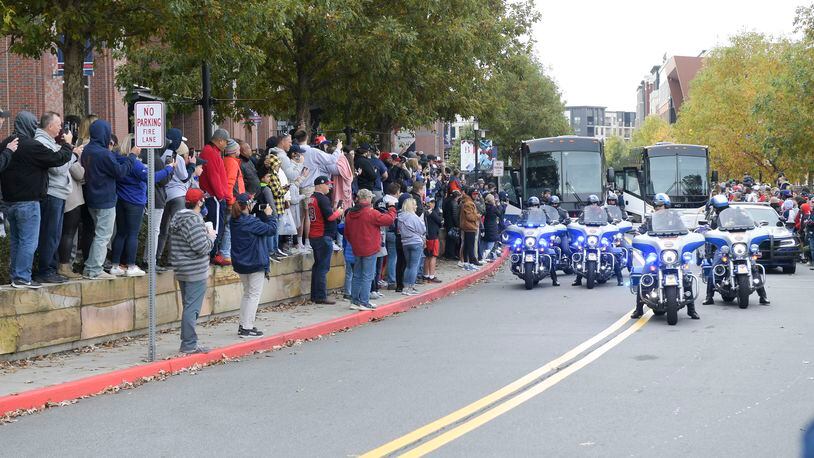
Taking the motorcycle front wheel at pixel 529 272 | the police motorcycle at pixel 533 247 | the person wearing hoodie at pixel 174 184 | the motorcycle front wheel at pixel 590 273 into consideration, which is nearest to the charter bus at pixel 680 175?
the police motorcycle at pixel 533 247

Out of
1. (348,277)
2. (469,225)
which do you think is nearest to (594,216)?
(469,225)

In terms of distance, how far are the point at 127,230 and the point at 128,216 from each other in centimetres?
18

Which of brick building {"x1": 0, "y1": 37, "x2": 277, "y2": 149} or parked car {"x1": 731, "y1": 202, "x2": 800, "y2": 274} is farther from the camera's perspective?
brick building {"x1": 0, "y1": 37, "x2": 277, "y2": 149}

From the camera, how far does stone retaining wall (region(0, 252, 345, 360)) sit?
1119cm

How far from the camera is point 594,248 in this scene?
68.4 feet

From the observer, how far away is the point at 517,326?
1460 cm

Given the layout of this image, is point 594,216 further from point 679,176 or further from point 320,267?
point 679,176

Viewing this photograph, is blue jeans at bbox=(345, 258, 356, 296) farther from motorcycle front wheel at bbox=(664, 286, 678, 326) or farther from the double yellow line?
the double yellow line

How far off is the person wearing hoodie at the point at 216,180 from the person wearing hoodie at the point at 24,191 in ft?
11.4

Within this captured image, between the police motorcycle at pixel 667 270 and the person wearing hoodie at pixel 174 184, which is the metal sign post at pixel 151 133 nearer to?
the person wearing hoodie at pixel 174 184

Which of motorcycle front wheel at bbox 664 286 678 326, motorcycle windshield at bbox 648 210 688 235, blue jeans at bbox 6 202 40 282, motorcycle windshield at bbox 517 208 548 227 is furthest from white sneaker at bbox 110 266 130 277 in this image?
motorcycle windshield at bbox 517 208 548 227

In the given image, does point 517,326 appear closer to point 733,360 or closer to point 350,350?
point 350,350

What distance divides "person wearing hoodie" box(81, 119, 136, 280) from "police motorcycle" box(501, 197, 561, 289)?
979 centimetres

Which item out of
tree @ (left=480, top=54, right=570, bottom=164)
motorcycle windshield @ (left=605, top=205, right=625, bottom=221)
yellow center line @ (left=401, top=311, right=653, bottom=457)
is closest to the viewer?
yellow center line @ (left=401, top=311, right=653, bottom=457)
